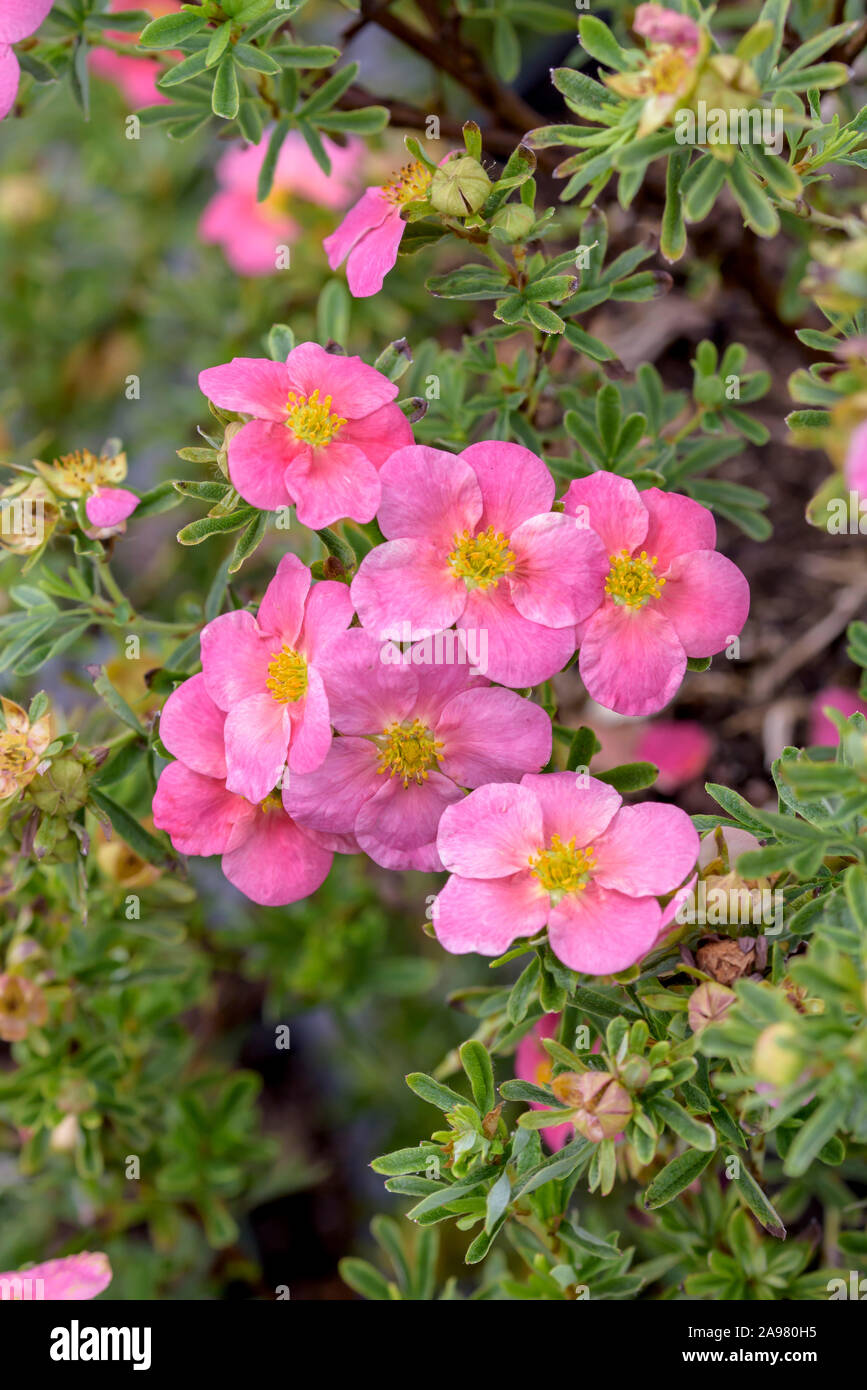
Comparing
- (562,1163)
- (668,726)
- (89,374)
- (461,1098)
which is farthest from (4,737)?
(89,374)

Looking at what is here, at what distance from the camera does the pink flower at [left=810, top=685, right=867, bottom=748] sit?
2.17 metres

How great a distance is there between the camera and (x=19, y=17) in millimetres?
1311

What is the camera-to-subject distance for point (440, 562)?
1225 millimetres

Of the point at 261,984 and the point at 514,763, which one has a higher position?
the point at 514,763

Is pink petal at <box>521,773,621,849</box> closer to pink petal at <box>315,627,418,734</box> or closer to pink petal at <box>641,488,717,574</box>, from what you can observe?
pink petal at <box>315,627,418,734</box>

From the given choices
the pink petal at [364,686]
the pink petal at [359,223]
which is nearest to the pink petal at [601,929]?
the pink petal at [364,686]

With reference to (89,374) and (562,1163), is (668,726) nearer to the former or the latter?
(562,1163)

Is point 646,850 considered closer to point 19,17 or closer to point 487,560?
point 487,560

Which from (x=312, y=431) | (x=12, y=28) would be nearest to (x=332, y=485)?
(x=312, y=431)

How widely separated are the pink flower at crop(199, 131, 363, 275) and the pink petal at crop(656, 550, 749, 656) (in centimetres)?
149

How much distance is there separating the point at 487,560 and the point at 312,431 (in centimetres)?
22

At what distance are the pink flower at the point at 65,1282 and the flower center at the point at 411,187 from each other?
125cm
